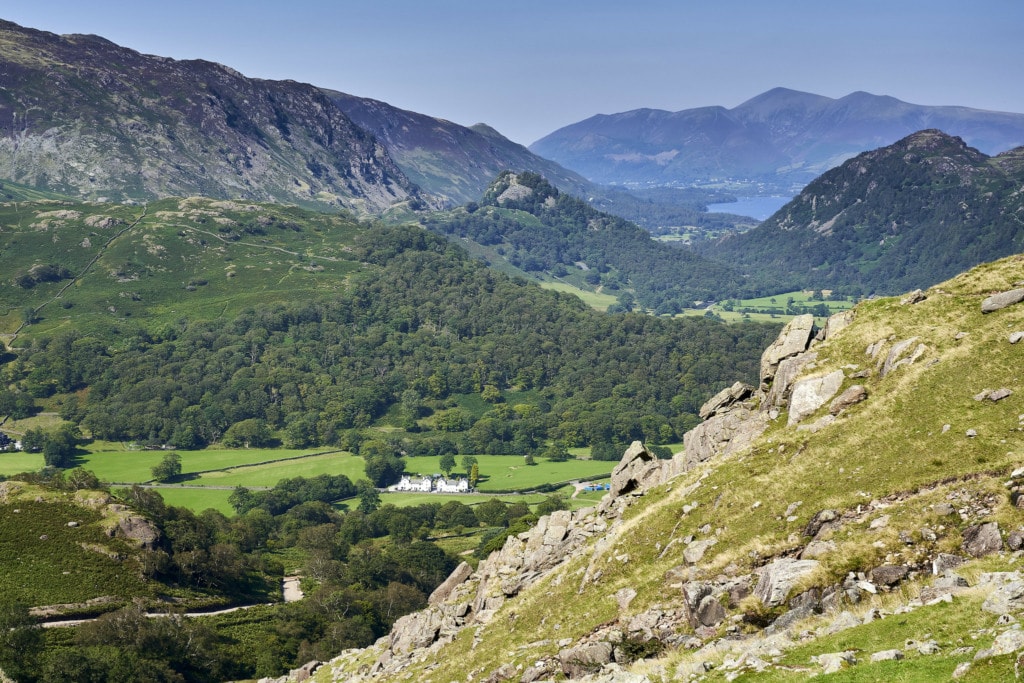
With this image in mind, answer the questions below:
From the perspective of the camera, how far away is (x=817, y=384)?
55688 millimetres

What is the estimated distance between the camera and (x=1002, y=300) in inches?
2048

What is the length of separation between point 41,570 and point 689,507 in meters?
98.5

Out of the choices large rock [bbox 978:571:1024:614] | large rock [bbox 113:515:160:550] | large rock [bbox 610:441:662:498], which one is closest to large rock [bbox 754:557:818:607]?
large rock [bbox 978:571:1024:614]

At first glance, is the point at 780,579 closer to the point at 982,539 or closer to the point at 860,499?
the point at 860,499

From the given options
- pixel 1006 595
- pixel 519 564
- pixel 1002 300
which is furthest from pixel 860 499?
pixel 519 564

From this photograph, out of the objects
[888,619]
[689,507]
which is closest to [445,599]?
[689,507]

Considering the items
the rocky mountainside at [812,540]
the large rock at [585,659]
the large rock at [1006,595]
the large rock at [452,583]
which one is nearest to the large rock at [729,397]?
the rocky mountainside at [812,540]

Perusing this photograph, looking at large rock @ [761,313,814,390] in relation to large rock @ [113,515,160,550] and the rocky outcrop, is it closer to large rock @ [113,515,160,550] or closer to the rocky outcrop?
the rocky outcrop

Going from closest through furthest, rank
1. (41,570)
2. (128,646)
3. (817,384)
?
1. (817,384)
2. (128,646)
3. (41,570)

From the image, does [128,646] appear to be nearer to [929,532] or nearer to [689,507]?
[689,507]

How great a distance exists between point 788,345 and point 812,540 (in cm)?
2675

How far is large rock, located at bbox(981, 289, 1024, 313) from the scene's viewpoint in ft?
170

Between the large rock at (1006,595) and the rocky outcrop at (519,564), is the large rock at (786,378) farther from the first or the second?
the large rock at (1006,595)

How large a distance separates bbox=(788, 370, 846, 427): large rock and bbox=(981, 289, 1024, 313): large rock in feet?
32.2
